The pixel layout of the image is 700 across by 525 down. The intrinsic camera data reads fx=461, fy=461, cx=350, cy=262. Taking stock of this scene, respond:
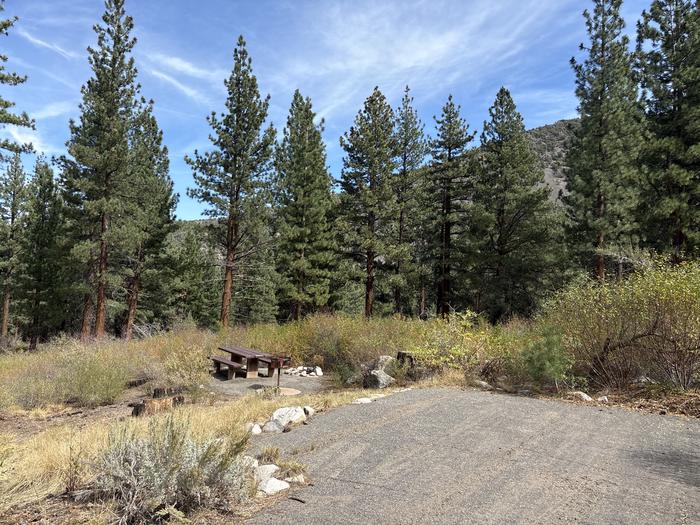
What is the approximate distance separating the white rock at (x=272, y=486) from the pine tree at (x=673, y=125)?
17212mm

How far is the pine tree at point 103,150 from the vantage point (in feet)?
65.9

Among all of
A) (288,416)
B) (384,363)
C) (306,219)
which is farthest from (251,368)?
(306,219)

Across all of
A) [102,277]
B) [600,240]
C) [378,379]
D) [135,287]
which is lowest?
[378,379]

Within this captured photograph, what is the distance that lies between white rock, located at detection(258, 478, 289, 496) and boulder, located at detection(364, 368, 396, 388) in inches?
221

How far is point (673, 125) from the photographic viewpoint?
57.1ft

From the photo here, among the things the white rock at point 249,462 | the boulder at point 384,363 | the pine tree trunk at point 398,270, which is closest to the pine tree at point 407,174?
the pine tree trunk at point 398,270

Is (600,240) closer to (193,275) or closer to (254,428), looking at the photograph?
(254,428)

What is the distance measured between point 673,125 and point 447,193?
12.4m

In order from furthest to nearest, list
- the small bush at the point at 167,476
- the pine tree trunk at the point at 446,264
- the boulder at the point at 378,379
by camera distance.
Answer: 1. the pine tree trunk at the point at 446,264
2. the boulder at the point at 378,379
3. the small bush at the point at 167,476

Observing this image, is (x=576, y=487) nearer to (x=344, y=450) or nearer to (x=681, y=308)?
(x=344, y=450)

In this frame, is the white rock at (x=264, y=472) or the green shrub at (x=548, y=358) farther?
the green shrub at (x=548, y=358)

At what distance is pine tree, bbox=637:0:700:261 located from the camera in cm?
1664

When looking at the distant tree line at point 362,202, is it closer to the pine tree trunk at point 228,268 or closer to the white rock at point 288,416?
the pine tree trunk at point 228,268

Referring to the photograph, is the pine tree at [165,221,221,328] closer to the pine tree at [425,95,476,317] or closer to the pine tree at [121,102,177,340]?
the pine tree at [121,102,177,340]
